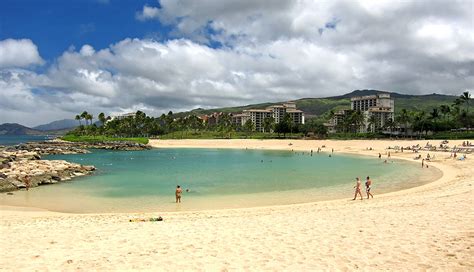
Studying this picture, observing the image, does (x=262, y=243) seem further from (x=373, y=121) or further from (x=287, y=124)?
(x=373, y=121)

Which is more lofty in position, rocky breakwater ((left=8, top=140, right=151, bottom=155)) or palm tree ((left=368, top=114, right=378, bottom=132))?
palm tree ((left=368, top=114, right=378, bottom=132))

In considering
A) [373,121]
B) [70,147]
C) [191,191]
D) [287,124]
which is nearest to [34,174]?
[191,191]

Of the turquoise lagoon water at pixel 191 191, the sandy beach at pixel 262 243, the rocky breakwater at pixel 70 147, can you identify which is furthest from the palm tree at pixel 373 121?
the sandy beach at pixel 262 243

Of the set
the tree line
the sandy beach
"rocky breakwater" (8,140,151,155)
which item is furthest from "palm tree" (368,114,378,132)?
the sandy beach

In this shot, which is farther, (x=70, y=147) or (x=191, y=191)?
(x=70, y=147)

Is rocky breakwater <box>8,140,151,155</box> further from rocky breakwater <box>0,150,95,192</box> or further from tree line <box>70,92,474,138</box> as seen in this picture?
rocky breakwater <box>0,150,95,192</box>

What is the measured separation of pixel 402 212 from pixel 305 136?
135463 millimetres

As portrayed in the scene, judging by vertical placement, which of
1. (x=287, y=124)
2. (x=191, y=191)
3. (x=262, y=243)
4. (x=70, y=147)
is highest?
(x=287, y=124)

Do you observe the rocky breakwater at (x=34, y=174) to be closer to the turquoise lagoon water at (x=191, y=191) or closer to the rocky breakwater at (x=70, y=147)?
the turquoise lagoon water at (x=191, y=191)

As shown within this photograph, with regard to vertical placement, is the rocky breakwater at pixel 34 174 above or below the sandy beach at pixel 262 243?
below

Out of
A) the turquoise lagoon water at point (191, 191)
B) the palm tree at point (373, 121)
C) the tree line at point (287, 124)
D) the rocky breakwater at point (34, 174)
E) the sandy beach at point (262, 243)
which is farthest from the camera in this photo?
the palm tree at point (373, 121)

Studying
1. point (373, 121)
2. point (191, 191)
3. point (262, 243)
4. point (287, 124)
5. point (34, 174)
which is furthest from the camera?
point (373, 121)

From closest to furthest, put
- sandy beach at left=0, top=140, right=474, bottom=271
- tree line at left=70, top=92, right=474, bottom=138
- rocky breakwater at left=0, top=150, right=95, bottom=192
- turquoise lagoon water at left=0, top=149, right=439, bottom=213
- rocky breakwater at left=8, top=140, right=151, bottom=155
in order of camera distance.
A: sandy beach at left=0, top=140, right=474, bottom=271 → turquoise lagoon water at left=0, top=149, right=439, bottom=213 → rocky breakwater at left=0, top=150, right=95, bottom=192 → rocky breakwater at left=8, top=140, right=151, bottom=155 → tree line at left=70, top=92, right=474, bottom=138

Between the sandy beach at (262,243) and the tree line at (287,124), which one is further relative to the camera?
the tree line at (287,124)
